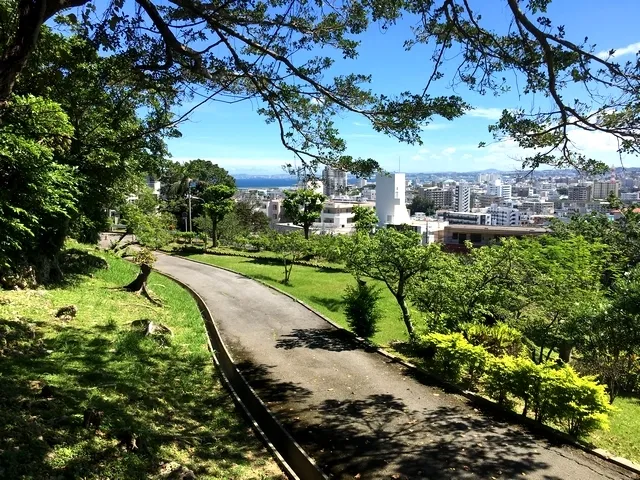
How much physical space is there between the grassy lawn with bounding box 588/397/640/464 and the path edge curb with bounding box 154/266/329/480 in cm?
475

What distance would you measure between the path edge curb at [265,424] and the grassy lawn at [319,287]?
219 inches

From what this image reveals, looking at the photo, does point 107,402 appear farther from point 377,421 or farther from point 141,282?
point 141,282

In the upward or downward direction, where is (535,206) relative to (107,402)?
upward

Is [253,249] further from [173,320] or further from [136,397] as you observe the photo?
[136,397]

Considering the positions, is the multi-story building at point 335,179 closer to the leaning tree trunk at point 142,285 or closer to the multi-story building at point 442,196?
the leaning tree trunk at point 142,285

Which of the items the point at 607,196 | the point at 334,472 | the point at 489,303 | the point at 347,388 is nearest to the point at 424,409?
the point at 347,388

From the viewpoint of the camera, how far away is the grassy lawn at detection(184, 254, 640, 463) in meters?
7.84

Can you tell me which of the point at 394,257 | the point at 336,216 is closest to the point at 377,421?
the point at 394,257

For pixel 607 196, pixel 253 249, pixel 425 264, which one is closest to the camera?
pixel 425 264

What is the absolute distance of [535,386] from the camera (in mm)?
7398

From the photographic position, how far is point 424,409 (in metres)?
7.80

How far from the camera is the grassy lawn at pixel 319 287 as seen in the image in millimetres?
16719

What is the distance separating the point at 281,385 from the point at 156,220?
813 inches

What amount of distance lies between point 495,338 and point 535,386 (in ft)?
12.5
